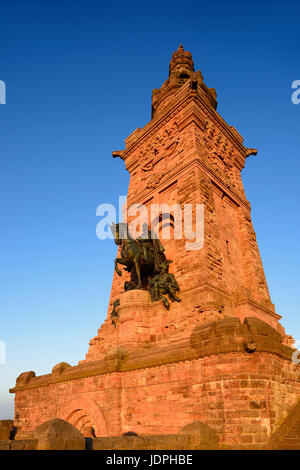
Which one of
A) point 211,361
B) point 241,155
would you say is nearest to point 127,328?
point 211,361

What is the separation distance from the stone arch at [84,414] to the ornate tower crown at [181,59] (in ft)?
92.0

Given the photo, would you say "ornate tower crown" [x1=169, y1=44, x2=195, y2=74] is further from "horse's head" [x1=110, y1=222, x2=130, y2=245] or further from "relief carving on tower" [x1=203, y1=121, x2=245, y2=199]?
"horse's head" [x1=110, y1=222, x2=130, y2=245]

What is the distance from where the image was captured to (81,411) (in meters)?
12.8

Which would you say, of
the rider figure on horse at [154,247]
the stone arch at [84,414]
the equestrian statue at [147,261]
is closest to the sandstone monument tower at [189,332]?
the stone arch at [84,414]

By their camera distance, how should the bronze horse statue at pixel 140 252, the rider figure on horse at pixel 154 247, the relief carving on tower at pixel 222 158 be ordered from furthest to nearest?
the relief carving on tower at pixel 222 158 < the rider figure on horse at pixel 154 247 < the bronze horse statue at pixel 140 252

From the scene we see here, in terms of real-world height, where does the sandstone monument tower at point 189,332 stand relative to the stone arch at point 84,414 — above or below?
above

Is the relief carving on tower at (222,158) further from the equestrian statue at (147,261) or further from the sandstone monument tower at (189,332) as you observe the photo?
the equestrian statue at (147,261)

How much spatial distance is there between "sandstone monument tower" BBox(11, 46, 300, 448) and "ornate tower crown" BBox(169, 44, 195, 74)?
296mm

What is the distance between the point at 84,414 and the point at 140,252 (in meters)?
7.55

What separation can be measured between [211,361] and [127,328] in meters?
6.92

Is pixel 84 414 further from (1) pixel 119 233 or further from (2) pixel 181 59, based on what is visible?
(2) pixel 181 59

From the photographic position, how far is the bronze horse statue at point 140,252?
55.2 feet

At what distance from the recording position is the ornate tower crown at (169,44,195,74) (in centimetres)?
3006
